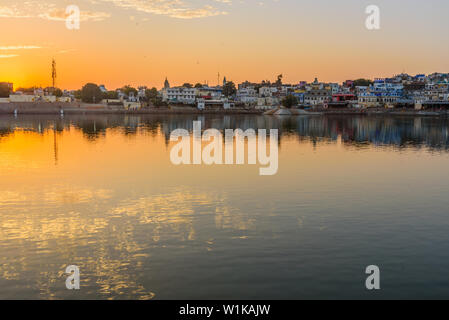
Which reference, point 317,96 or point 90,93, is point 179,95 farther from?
point 317,96

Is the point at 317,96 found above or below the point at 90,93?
below

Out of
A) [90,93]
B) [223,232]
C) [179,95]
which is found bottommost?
[223,232]

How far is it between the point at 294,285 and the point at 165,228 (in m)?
5.98

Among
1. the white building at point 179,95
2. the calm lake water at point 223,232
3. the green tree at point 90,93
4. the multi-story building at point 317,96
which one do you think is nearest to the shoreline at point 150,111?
the green tree at point 90,93

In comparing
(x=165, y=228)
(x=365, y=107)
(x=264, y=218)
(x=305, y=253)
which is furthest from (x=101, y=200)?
(x=365, y=107)

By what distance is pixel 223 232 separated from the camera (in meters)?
15.0

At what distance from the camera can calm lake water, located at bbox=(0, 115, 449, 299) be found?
10945 mm

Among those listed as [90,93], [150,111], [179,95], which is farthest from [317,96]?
[90,93]

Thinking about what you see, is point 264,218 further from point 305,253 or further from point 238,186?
point 238,186

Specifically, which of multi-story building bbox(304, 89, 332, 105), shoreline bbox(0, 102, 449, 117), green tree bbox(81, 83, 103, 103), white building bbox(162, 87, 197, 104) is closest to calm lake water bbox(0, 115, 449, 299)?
shoreline bbox(0, 102, 449, 117)

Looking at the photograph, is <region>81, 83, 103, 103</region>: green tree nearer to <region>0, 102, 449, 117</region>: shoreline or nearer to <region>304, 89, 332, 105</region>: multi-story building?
<region>0, 102, 449, 117</region>: shoreline

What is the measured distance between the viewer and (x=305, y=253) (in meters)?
13.0

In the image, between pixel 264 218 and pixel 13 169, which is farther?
pixel 13 169

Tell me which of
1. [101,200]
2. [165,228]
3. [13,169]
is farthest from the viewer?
[13,169]
